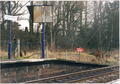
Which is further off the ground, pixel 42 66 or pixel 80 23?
pixel 80 23

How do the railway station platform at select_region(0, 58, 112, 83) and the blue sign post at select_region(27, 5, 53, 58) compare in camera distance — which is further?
the blue sign post at select_region(27, 5, 53, 58)

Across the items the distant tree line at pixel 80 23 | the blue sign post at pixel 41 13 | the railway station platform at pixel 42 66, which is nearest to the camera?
the railway station platform at pixel 42 66

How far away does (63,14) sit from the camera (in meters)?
27.3

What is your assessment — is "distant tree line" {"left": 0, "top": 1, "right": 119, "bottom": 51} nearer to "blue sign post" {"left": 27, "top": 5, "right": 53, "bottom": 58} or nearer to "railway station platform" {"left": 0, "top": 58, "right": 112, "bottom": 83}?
"blue sign post" {"left": 27, "top": 5, "right": 53, "bottom": 58}

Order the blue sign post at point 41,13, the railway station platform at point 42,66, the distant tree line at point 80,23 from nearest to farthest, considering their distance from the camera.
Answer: the railway station platform at point 42,66 < the blue sign post at point 41,13 < the distant tree line at point 80,23

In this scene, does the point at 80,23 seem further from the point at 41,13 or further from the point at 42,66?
the point at 42,66

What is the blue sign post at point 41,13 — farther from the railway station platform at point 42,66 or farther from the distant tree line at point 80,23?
the distant tree line at point 80,23

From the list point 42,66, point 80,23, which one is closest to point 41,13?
point 42,66

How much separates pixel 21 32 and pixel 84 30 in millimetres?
11694

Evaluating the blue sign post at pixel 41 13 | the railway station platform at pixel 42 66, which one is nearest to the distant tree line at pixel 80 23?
the blue sign post at pixel 41 13

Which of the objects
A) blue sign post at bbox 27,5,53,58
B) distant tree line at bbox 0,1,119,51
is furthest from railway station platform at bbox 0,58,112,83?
distant tree line at bbox 0,1,119,51

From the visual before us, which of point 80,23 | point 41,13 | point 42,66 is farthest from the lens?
point 80,23

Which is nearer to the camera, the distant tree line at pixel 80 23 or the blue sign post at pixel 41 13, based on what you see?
the blue sign post at pixel 41 13

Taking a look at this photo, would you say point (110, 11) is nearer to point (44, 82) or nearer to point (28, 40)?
point (28, 40)
